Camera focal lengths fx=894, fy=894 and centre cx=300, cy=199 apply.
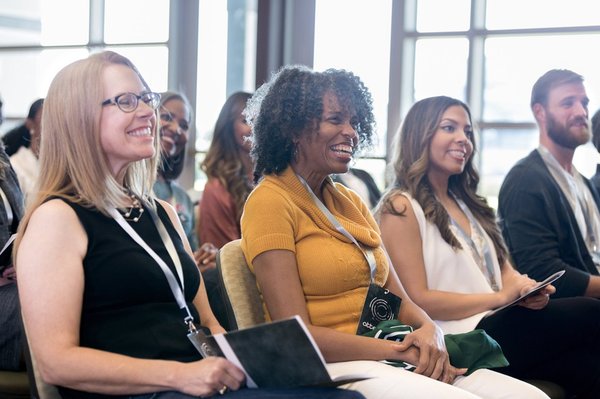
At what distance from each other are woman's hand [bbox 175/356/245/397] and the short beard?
8.30 feet

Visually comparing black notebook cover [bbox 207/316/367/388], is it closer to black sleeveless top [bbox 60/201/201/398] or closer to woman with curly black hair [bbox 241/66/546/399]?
black sleeveless top [bbox 60/201/201/398]

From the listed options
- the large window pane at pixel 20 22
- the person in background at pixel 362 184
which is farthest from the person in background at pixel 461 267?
the large window pane at pixel 20 22

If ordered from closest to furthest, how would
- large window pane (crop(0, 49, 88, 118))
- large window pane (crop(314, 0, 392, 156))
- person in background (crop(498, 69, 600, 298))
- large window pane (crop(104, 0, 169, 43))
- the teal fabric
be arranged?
1. the teal fabric
2. person in background (crop(498, 69, 600, 298))
3. large window pane (crop(314, 0, 392, 156))
4. large window pane (crop(104, 0, 169, 43))
5. large window pane (crop(0, 49, 88, 118))

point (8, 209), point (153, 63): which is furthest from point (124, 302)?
point (153, 63)

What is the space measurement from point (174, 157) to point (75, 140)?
2463 mm

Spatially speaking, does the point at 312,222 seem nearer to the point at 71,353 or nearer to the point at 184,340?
the point at 184,340

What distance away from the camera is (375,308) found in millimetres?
2422

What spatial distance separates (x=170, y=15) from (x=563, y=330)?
3.87 meters

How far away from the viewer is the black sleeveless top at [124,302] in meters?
1.90

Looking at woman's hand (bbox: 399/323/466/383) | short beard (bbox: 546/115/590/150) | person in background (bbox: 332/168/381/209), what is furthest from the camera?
person in background (bbox: 332/168/381/209)

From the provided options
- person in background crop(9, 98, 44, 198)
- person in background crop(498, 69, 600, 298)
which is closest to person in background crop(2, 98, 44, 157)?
person in background crop(9, 98, 44, 198)

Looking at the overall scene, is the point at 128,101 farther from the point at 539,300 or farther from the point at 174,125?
the point at 174,125

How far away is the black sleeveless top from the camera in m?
1.90

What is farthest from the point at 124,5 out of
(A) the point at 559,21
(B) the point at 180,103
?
(A) the point at 559,21
